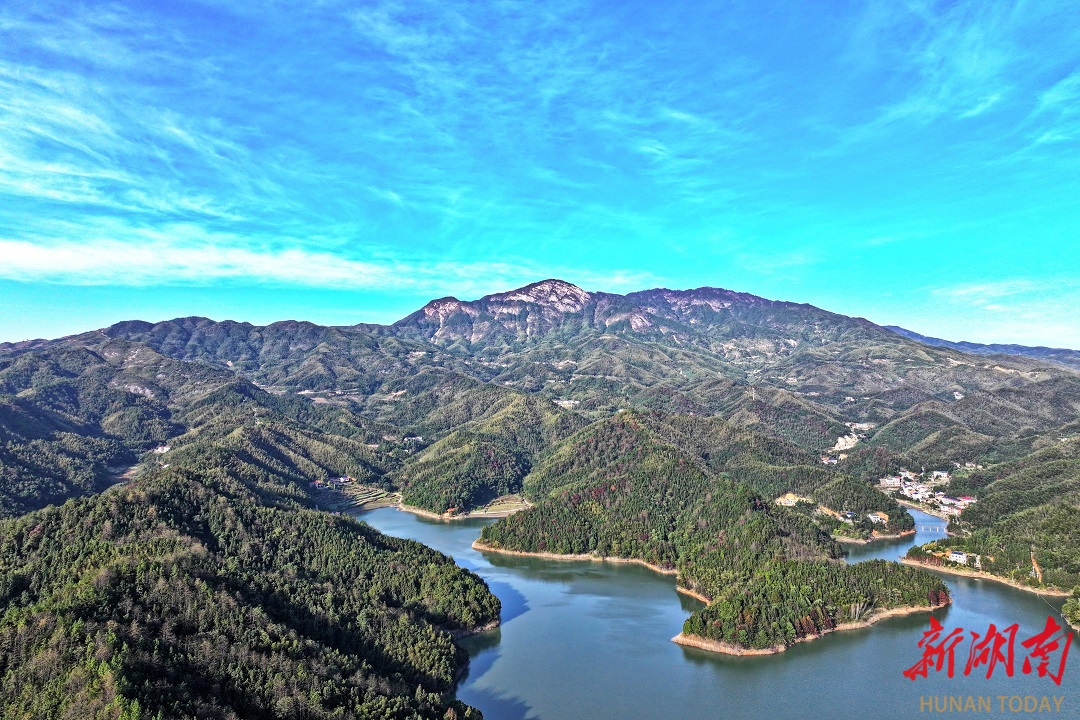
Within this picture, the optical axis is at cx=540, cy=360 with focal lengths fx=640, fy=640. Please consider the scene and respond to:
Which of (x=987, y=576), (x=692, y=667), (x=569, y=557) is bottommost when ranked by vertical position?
(x=692, y=667)

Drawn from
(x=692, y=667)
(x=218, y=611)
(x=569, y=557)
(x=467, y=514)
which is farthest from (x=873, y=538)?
(x=218, y=611)

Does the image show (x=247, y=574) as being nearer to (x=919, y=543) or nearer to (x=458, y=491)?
(x=458, y=491)

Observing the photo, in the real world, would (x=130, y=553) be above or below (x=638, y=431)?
below

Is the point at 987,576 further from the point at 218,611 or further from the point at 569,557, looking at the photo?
the point at 218,611

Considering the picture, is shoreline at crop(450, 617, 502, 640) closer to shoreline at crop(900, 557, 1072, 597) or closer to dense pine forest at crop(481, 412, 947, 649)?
dense pine forest at crop(481, 412, 947, 649)

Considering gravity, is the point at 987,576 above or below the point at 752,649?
above

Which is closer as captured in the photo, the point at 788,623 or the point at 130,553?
the point at 130,553

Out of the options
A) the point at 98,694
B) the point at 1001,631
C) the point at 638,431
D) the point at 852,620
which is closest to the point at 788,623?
the point at 852,620

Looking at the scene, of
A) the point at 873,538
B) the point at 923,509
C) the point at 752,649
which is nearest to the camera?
the point at 752,649
